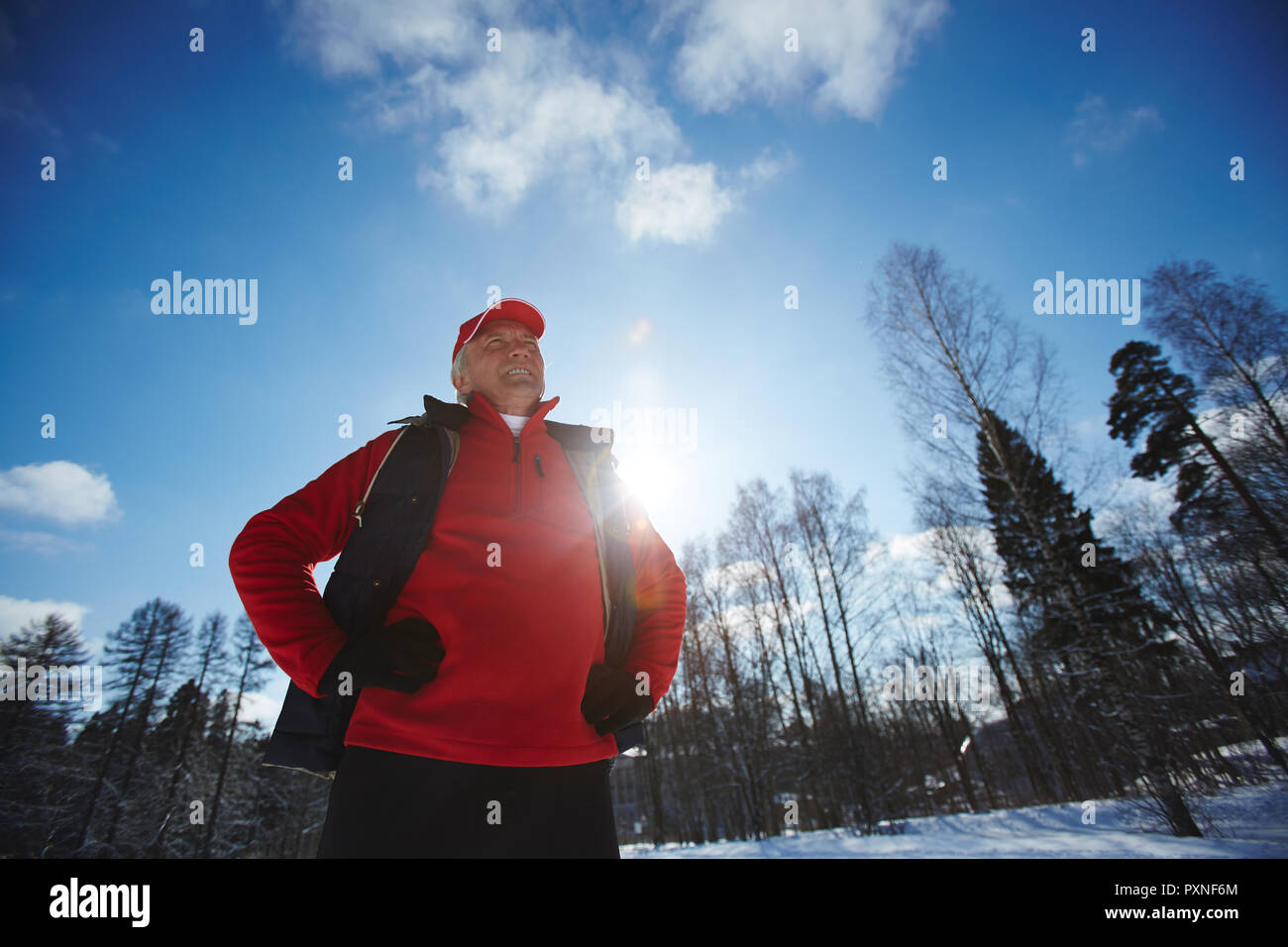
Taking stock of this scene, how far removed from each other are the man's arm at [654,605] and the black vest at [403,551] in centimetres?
6

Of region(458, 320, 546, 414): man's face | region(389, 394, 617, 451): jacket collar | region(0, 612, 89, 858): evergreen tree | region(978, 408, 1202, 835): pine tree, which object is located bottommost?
region(0, 612, 89, 858): evergreen tree

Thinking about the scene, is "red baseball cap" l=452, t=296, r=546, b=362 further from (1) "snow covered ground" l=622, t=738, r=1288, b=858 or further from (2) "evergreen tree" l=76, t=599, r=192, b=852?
(2) "evergreen tree" l=76, t=599, r=192, b=852

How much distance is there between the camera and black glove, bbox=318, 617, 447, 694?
1.26 metres

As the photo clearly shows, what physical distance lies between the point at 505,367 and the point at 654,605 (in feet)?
3.95

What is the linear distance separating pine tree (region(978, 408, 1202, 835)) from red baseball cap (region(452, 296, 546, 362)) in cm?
899

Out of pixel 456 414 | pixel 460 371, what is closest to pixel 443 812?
pixel 456 414

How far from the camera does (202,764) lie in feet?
75.9

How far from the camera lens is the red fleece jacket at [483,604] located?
1.30 metres

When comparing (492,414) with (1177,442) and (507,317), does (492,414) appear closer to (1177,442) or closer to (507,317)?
(507,317)

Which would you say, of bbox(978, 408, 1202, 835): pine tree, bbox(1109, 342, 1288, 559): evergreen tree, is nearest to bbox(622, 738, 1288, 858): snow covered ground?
bbox(978, 408, 1202, 835): pine tree

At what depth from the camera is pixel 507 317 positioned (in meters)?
2.35

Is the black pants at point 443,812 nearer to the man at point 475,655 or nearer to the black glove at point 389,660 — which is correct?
the man at point 475,655
